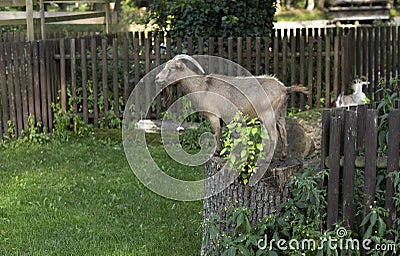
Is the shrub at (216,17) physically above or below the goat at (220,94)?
above

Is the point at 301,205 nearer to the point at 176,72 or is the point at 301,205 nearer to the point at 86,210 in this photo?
the point at 176,72

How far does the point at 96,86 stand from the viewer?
10859 millimetres

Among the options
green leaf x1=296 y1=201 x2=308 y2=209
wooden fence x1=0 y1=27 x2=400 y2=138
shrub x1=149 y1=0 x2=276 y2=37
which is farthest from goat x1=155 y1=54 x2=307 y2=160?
shrub x1=149 y1=0 x2=276 y2=37

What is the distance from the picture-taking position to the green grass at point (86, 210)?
6203 mm

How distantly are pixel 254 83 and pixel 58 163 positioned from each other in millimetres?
4211

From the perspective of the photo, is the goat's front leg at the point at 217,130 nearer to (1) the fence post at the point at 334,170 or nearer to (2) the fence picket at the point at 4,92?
(1) the fence post at the point at 334,170

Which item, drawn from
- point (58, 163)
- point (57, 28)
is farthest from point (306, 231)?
point (57, 28)

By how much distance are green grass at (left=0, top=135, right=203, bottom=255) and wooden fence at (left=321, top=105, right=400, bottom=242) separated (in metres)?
1.49

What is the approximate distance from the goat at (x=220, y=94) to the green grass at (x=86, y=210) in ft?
3.75

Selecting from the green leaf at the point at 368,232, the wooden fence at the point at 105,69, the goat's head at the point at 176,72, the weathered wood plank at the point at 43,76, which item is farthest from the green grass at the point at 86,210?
the green leaf at the point at 368,232

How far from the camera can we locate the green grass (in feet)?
20.4

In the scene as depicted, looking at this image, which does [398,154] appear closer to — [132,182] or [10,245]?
[10,245]

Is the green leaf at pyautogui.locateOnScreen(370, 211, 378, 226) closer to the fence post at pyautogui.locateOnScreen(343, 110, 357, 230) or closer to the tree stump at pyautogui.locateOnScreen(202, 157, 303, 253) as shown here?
the fence post at pyautogui.locateOnScreen(343, 110, 357, 230)

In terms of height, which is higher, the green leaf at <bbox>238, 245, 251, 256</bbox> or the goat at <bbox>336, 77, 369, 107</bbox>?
the goat at <bbox>336, 77, 369, 107</bbox>
